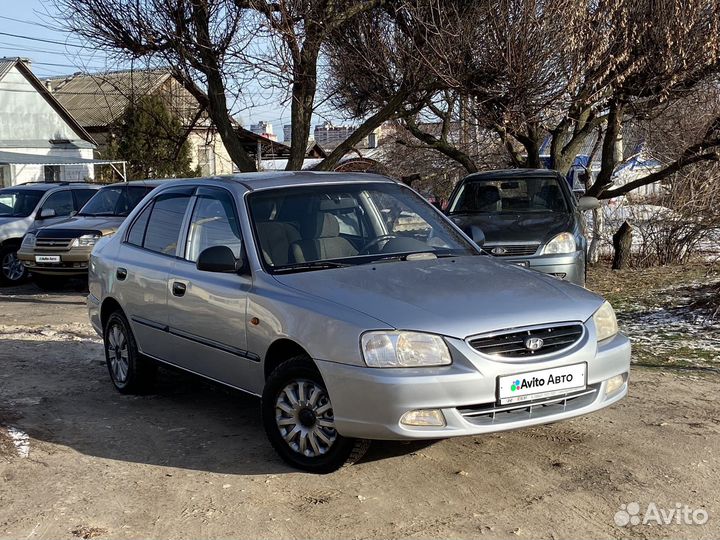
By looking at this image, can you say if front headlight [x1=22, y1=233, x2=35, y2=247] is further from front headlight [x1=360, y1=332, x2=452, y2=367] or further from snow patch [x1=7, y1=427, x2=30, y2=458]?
front headlight [x1=360, y1=332, x2=452, y2=367]

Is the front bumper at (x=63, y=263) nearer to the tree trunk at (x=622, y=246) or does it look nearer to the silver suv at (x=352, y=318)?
the silver suv at (x=352, y=318)

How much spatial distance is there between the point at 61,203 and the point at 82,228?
260 cm

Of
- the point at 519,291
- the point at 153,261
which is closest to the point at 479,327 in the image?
the point at 519,291

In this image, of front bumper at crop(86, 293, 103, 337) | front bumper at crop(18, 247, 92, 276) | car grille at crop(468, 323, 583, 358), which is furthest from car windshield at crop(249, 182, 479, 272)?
front bumper at crop(18, 247, 92, 276)

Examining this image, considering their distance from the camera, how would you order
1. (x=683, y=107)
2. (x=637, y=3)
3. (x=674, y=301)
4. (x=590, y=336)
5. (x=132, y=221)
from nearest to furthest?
1. (x=590, y=336)
2. (x=132, y=221)
3. (x=674, y=301)
4. (x=637, y=3)
5. (x=683, y=107)

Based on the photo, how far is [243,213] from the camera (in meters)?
5.91

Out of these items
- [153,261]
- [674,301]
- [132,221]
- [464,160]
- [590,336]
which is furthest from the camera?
[464,160]

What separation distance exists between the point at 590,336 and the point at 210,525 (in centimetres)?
221

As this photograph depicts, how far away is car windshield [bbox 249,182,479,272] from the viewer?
575 cm

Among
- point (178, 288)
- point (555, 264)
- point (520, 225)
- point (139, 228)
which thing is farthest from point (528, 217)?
A: point (178, 288)

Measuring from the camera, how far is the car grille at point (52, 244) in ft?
46.1

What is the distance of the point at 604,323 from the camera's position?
207 inches

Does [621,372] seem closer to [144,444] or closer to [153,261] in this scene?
[144,444]

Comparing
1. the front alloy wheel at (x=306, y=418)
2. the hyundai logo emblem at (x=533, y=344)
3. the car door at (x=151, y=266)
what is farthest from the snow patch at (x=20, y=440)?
the hyundai logo emblem at (x=533, y=344)
